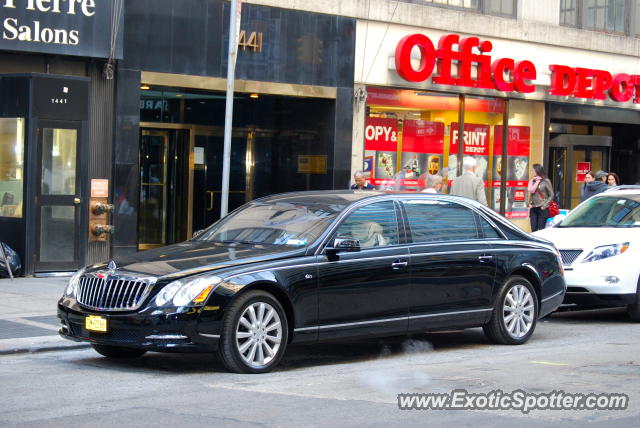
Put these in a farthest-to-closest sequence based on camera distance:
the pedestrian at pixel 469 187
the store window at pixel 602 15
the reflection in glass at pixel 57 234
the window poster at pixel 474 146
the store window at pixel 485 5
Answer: the store window at pixel 602 15, the window poster at pixel 474 146, the store window at pixel 485 5, the pedestrian at pixel 469 187, the reflection in glass at pixel 57 234

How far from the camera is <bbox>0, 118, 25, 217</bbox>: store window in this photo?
52.0 ft

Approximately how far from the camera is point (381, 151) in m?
20.5

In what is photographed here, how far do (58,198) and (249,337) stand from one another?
7952 millimetres

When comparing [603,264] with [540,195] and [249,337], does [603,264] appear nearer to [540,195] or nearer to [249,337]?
[249,337]

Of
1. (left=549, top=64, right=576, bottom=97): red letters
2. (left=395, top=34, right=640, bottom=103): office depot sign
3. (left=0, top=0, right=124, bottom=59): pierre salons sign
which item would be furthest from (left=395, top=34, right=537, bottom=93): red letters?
(left=0, top=0, right=124, bottom=59): pierre salons sign

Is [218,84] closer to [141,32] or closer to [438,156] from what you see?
[141,32]

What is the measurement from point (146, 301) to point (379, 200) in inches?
106

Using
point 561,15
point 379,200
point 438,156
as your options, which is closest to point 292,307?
point 379,200

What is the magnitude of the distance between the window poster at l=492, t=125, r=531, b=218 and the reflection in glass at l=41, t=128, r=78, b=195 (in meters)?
9.91

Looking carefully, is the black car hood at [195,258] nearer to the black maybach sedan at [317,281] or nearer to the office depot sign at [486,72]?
the black maybach sedan at [317,281]

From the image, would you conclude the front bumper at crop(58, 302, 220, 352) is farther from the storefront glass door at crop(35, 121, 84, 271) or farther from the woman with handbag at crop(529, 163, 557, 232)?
the woman with handbag at crop(529, 163, 557, 232)

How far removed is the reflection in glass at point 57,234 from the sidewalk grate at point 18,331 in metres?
4.44

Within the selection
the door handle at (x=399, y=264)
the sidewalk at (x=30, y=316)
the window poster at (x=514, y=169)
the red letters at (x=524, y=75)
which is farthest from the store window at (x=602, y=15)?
the door handle at (x=399, y=264)

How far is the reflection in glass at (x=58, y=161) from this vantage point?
15.9 m
